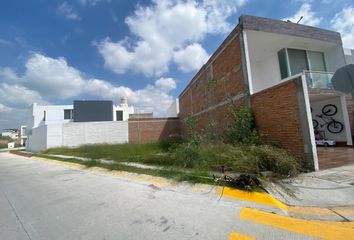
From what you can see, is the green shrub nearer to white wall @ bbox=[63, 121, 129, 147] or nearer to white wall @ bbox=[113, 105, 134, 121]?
white wall @ bbox=[63, 121, 129, 147]

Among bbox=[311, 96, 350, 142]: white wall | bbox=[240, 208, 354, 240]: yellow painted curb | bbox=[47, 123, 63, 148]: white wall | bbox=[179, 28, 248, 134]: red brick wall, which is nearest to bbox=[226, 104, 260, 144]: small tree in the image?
bbox=[179, 28, 248, 134]: red brick wall

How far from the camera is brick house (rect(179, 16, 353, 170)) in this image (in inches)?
215

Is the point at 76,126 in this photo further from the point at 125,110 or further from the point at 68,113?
the point at 125,110

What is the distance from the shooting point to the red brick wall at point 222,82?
8195mm

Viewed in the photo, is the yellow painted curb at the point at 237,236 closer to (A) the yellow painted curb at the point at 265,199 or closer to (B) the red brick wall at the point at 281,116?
(A) the yellow painted curb at the point at 265,199

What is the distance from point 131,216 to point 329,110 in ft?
41.9

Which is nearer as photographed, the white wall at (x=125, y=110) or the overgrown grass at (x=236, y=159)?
the overgrown grass at (x=236, y=159)

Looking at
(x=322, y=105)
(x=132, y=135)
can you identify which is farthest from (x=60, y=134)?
(x=322, y=105)

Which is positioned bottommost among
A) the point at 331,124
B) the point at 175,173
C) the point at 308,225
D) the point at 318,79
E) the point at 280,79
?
the point at 308,225

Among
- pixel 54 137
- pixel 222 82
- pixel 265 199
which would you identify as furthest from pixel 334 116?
pixel 54 137

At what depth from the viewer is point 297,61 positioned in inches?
391

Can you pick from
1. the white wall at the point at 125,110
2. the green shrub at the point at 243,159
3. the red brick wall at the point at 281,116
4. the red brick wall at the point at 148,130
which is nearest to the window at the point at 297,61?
the red brick wall at the point at 281,116

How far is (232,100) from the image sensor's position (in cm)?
859

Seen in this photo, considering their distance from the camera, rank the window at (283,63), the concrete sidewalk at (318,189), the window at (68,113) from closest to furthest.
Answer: the concrete sidewalk at (318,189) < the window at (283,63) < the window at (68,113)
